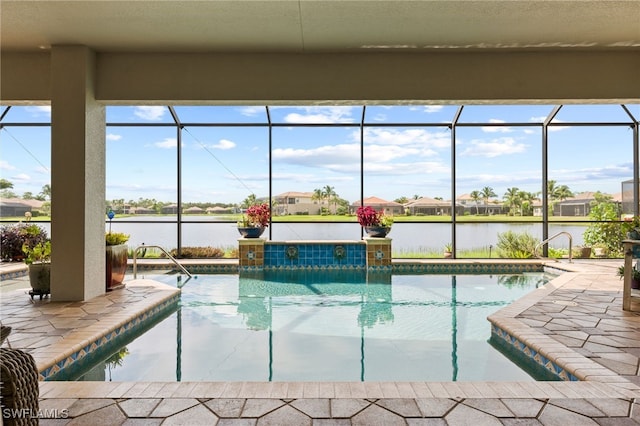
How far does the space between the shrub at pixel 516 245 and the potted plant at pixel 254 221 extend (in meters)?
5.45

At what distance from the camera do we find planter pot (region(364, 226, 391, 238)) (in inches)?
312

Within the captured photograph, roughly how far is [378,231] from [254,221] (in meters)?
2.55

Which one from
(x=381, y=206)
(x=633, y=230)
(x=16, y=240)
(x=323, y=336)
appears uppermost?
(x=381, y=206)

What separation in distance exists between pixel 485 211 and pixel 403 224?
172 inches

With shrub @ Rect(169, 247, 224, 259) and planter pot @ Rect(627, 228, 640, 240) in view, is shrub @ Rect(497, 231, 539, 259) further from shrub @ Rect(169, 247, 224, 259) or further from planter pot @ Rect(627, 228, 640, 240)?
shrub @ Rect(169, 247, 224, 259)

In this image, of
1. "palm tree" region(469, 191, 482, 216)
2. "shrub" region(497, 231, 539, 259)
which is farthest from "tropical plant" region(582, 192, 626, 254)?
"palm tree" region(469, 191, 482, 216)

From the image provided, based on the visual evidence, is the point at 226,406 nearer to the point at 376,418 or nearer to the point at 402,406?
the point at 376,418

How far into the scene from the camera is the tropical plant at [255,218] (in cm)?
820

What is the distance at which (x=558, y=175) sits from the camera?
10367 millimetres

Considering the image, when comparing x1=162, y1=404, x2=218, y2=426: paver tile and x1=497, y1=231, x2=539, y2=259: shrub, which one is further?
x1=497, y1=231, x2=539, y2=259: shrub

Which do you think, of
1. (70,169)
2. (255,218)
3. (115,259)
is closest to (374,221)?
(255,218)

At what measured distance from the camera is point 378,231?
795 cm

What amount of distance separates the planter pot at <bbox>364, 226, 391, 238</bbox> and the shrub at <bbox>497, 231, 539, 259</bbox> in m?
3.11

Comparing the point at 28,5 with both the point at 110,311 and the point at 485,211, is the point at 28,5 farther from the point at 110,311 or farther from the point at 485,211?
the point at 485,211
